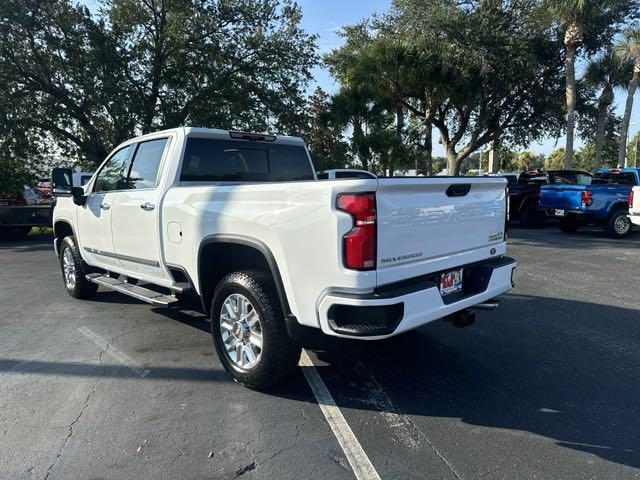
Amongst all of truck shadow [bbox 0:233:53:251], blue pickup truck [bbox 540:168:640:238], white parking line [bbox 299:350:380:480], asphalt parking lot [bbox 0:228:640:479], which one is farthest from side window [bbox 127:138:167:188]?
blue pickup truck [bbox 540:168:640:238]

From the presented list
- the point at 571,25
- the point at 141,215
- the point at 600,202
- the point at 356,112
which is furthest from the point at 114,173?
the point at 571,25

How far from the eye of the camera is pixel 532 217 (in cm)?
1641

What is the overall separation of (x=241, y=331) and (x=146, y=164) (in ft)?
7.40

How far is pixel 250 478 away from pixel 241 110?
17.3m

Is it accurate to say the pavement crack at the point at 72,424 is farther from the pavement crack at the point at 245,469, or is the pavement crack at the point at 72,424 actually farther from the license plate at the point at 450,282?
the license plate at the point at 450,282

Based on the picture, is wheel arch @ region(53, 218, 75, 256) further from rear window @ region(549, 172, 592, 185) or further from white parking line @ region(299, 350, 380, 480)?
rear window @ region(549, 172, 592, 185)

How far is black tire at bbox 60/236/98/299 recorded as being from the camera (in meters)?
6.45

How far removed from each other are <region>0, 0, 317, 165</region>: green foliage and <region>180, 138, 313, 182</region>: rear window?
13386 mm

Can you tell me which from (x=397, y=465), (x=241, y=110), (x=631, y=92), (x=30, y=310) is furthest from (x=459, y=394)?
(x=631, y=92)

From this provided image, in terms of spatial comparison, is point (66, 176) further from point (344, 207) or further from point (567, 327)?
point (567, 327)

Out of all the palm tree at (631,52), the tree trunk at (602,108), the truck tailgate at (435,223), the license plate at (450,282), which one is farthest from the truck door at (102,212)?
the tree trunk at (602,108)

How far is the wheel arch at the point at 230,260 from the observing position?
3.43 metres

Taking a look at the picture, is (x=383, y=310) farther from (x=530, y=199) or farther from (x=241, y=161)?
(x=530, y=199)

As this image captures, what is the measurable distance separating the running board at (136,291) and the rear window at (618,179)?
13.2 metres
